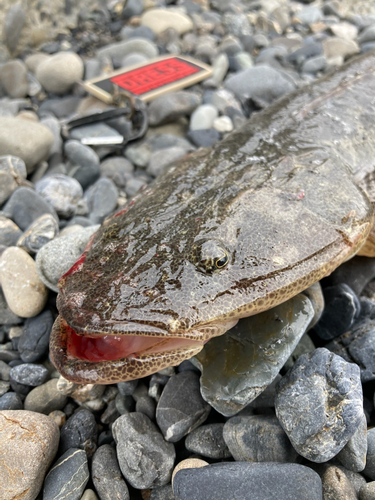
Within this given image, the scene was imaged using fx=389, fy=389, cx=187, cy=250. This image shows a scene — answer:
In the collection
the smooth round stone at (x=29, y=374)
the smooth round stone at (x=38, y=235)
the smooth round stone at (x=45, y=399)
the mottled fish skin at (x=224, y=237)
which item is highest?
the mottled fish skin at (x=224, y=237)

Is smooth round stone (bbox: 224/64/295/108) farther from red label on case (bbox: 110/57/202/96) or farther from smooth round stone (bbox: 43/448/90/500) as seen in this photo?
smooth round stone (bbox: 43/448/90/500)

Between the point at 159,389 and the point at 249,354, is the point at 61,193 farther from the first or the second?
the point at 249,354

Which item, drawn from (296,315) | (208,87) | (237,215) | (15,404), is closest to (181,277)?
(237,215)

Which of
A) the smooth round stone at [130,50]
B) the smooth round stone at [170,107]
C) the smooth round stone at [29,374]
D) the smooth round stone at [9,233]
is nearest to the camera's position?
the smooth round stone at [29,374]

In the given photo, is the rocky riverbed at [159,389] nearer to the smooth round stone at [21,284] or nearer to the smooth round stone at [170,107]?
the smooth round stone at [21,284]

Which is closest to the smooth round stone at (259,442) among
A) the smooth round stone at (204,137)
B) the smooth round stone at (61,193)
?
the smooth round stone at (61,193)

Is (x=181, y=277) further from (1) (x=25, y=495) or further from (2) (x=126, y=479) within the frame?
(1) (x=25, y=495)
